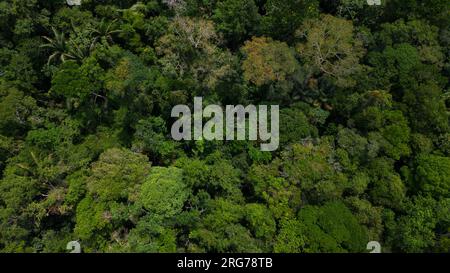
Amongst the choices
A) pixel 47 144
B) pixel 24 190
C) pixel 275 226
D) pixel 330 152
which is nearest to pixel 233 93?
pixel 330 152

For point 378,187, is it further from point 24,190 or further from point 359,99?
point 24,190

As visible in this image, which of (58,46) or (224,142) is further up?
(58,46)

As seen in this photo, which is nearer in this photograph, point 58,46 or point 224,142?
point 224,142

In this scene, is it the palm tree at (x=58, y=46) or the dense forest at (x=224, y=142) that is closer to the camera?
the dense forest at (x=224, y=142)

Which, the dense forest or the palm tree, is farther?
the palm tree
